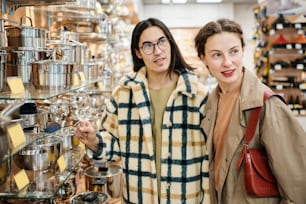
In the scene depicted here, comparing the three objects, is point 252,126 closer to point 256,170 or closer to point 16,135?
point 256,170

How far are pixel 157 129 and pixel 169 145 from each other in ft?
0.37

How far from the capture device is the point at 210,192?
163cm

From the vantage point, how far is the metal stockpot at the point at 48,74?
1.29 metres

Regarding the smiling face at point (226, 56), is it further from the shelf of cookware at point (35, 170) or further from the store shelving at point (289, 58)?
the store shelving at point (289, 58)

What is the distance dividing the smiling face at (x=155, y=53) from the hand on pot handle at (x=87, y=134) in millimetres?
428

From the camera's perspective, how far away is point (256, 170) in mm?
1350

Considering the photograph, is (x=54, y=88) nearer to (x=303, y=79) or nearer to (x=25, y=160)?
(x=25, y=160)

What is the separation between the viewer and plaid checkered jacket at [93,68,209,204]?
5.53 feet

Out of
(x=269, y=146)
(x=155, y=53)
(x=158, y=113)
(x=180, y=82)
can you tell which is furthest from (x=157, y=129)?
(x=269, y=146)

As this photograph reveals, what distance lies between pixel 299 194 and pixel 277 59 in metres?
5.02

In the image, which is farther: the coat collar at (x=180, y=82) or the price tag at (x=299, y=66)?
the price tag at (x=299, y=66)

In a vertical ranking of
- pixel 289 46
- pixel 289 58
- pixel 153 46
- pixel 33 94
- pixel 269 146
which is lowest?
pixel 269 146

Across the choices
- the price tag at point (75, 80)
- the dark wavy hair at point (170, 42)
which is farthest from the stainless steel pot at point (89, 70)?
the dark wavy hair at point (170, 42)

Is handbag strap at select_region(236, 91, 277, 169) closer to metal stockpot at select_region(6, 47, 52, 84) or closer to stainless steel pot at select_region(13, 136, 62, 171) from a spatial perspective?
stainless steel pot at select_region(13, 136, 62, 171)
